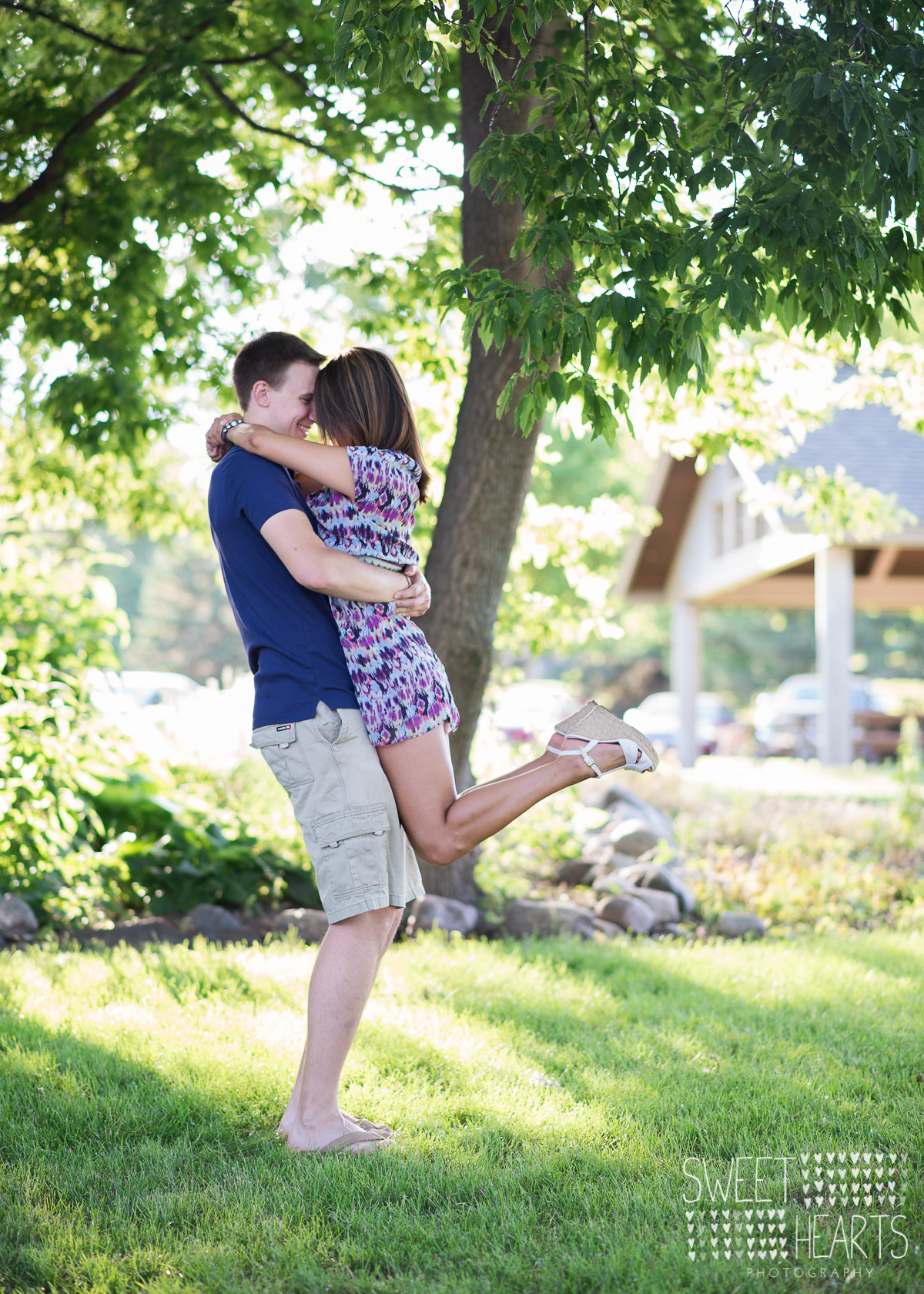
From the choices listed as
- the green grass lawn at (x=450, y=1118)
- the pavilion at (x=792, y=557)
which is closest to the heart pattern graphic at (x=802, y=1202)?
the green grass lawn at (x=450, y=1118)

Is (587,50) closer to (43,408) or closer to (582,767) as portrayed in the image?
(582,767)

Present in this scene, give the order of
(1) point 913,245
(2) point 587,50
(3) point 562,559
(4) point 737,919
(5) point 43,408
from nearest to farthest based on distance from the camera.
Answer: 1. (1) point 913,245
2. (2) point 587,50
3. (4) point 737,919
4. (5) point 43,408
5. (3) point 562,559

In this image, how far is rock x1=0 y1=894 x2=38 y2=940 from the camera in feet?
16.6

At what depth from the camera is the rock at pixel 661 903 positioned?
587 centimetres

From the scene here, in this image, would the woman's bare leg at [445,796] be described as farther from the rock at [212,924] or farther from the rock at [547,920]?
the rock at [212,924]

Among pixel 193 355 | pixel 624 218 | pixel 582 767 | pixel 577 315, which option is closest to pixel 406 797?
pixel 582 767

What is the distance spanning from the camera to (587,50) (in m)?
3.32

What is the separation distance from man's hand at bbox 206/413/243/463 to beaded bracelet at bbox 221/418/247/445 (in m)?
0.02

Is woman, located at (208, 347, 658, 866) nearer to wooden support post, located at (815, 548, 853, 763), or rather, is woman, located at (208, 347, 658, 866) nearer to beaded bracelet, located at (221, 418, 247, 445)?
beaded bracelet, located at (221, 418, 247, 445)

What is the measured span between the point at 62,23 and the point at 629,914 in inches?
208

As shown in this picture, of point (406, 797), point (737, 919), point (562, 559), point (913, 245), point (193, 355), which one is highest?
point (193, 355)

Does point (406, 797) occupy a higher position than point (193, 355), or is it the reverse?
point (193, 355)

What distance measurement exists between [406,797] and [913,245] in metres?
2.07

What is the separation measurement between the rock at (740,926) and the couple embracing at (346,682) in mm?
3123
